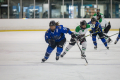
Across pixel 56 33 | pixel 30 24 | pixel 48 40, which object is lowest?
pixel 48 40

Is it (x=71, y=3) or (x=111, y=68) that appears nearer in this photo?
(x=111, y=68)

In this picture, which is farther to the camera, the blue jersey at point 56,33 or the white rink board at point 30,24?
the white rink board at point 30,24

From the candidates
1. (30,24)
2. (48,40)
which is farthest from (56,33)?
(30,24)

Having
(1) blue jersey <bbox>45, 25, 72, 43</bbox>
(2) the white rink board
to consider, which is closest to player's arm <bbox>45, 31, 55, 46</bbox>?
(1) blue jersey <bbox>45, 25, 72, 43</bbox>

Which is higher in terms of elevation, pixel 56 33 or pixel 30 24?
pixel 30 24

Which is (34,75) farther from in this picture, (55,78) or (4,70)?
(4,70)

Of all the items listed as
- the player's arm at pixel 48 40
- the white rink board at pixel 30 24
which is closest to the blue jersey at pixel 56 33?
the player's arm at pixel 48 40

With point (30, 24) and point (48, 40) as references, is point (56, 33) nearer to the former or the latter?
point (48, 40)

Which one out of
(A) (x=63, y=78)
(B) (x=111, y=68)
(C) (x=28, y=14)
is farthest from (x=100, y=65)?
(C) (x=28, y=14)

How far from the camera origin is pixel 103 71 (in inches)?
145

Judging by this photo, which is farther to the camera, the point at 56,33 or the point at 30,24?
the point at 30,24

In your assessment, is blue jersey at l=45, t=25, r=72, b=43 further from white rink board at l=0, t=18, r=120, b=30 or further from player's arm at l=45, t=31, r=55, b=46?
white rink board at l=0, t=18, r=120, b=30

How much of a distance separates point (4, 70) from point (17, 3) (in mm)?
11589

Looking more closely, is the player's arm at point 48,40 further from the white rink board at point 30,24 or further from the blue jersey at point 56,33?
the white rink board at point 30,24
